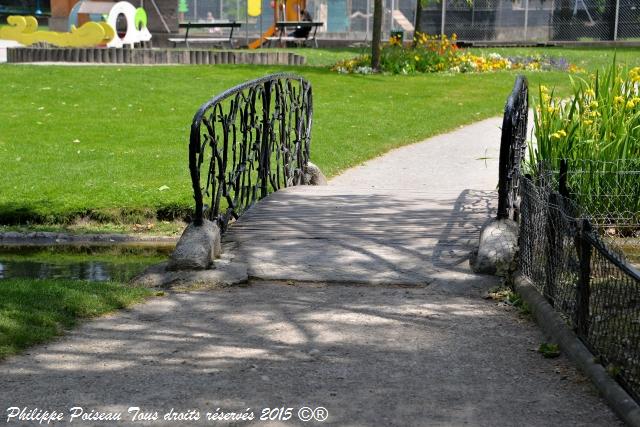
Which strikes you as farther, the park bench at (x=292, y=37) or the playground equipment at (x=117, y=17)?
the park bench at (x=292, y=37)

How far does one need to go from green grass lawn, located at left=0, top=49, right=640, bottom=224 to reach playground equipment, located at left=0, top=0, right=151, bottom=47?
7084 mm

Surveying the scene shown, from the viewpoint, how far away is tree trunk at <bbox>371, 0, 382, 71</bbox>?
74.3ft

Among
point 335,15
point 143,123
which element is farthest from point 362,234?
point 335,15

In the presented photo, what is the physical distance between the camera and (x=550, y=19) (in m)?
35.9

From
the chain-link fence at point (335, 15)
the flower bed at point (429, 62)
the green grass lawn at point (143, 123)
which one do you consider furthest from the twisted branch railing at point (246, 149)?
the chain-link fence at point (335, 15)

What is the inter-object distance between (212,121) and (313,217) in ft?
5.02

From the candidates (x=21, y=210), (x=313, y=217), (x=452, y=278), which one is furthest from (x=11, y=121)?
(x=452, y=278)

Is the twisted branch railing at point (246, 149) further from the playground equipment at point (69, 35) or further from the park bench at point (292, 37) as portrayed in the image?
the park bench at point (292, 37)

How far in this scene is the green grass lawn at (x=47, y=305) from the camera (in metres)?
5.70

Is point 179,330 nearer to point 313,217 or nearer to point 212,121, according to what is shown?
point 212,121

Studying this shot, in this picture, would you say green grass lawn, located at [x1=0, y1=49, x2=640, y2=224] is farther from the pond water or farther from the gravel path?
the gravel path

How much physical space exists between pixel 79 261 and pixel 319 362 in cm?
502

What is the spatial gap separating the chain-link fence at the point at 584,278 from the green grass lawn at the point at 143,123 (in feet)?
17.9

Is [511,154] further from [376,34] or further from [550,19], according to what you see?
[550,19]
